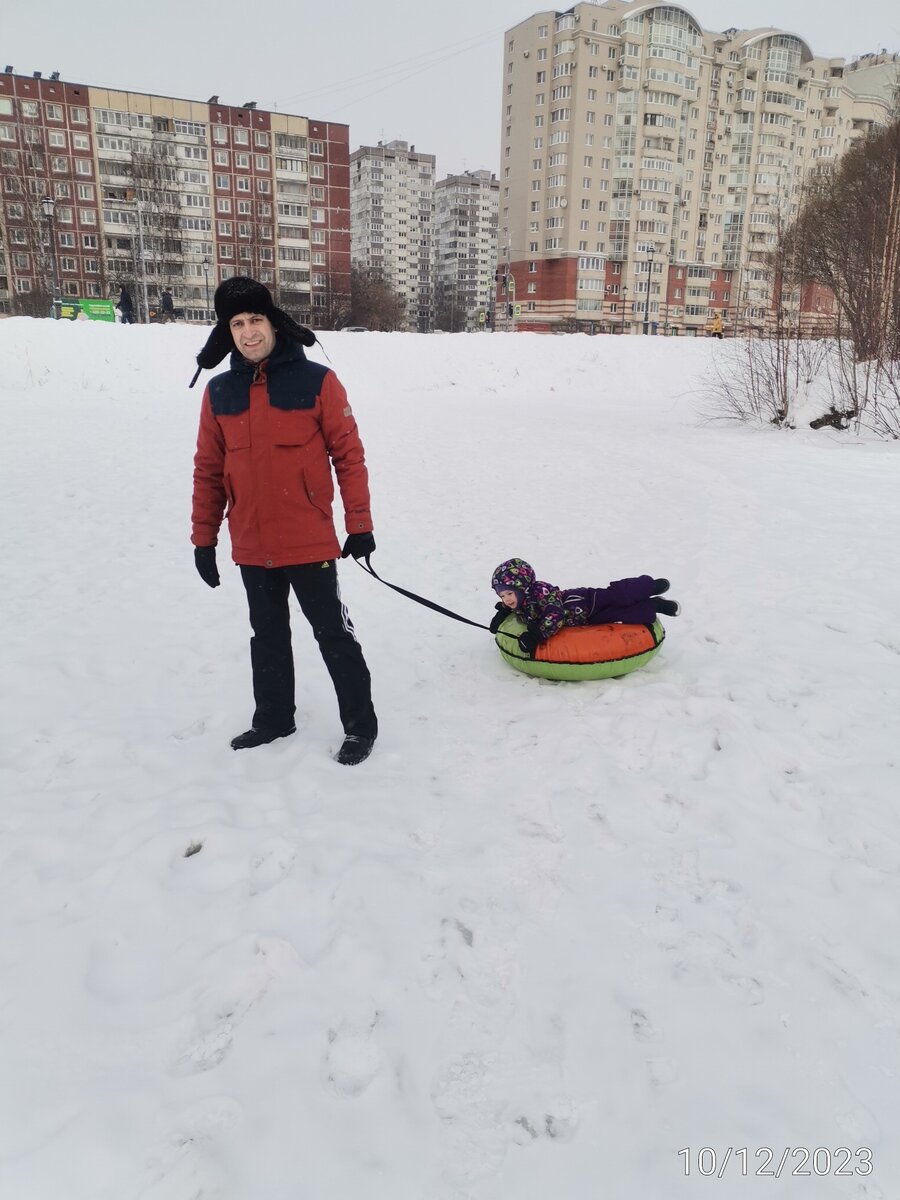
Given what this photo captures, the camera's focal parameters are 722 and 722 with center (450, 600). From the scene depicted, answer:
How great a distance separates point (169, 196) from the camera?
5603 cm

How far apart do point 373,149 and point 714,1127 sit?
13046 cm

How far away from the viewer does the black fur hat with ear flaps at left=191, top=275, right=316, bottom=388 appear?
118 inches

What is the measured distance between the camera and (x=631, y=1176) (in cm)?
173

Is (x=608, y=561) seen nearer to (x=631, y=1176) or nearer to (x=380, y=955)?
(x=380, y=955)

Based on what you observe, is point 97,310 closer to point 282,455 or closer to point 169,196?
point 169,196

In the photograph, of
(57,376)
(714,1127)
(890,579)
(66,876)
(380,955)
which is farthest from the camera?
(57,376)

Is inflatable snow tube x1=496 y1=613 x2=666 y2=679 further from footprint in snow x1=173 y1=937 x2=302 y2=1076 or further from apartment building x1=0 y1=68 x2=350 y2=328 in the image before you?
apartment building x1=0 y1=68 x2=350 y2=328

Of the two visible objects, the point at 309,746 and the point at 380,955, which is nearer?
the point at 380,955

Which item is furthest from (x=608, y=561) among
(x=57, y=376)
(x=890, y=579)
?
(x=57, y=376)

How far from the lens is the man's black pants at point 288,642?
335 cm

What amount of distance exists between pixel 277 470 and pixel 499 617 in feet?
5.93
